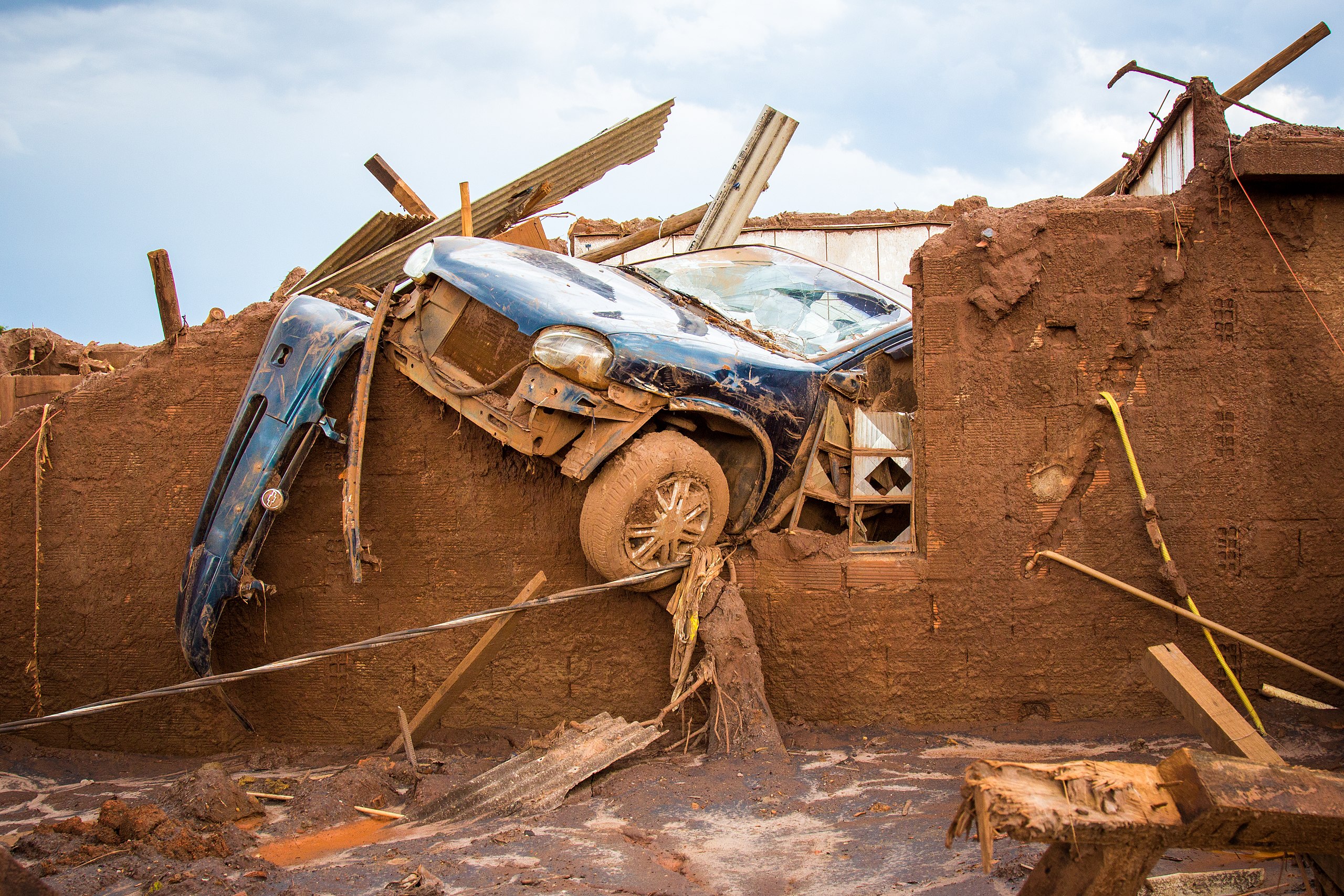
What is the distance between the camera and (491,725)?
4.92 metres

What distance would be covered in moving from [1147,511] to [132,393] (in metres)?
5.05

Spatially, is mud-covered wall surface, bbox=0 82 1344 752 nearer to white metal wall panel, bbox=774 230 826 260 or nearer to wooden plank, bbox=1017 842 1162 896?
wooden plank, bbox=1017 842 1162 896

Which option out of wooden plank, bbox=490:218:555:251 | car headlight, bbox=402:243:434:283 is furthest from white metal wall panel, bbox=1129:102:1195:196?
wooden plank, bbox=490:218:555:251

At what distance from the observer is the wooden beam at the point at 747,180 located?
777 centimetres

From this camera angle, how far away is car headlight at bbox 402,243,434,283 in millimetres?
4523

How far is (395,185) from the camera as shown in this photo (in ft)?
24.2

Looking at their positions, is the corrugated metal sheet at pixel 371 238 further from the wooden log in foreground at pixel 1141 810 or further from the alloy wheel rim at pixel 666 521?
the wooden log in foreground at pixel 1141 810

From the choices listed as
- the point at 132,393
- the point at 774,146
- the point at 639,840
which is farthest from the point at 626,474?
the point at 774,146

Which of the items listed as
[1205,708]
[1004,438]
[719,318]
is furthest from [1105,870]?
[719,318]

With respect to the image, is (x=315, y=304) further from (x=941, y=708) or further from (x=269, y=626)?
(x=941, y=708)

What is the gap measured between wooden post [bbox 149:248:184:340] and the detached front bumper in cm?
68

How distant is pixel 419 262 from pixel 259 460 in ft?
3.91

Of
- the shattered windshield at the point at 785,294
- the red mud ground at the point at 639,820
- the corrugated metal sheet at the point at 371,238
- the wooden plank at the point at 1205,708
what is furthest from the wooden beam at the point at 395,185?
the wooden plank at the point at 1205,708

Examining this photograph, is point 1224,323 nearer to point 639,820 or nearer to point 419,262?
point 639,820
